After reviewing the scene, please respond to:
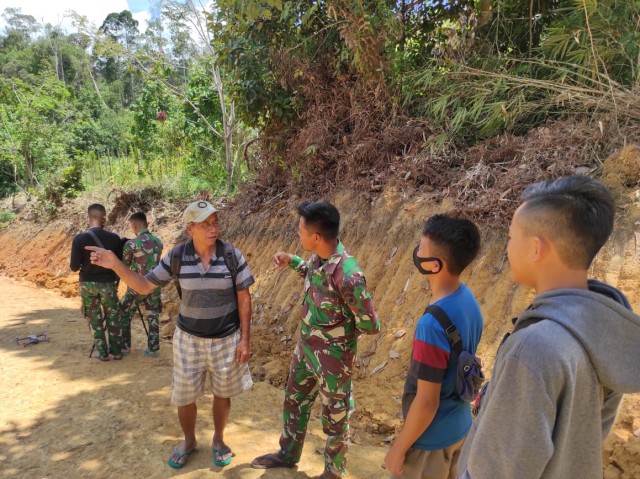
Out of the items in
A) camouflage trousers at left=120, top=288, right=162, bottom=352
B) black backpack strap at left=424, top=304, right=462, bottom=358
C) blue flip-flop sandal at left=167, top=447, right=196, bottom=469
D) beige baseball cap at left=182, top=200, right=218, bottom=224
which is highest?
beige baseball cap at left=182, top=200, right=218, bottom=224

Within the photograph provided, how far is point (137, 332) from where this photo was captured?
7.23 metres

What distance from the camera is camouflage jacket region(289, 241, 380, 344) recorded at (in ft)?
8.84

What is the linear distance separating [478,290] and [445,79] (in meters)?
3.35

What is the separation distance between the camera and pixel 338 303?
280cm

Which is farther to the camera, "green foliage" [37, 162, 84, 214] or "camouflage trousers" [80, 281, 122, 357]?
"green foliage" [37, 162, 84, 214]

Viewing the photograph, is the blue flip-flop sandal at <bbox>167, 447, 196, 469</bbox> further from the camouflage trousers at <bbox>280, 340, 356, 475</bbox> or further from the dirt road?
the camouflage trousers at <bbox>280, 340, 356, 475</bbox>

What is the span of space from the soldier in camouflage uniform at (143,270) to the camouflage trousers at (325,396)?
3576 mm

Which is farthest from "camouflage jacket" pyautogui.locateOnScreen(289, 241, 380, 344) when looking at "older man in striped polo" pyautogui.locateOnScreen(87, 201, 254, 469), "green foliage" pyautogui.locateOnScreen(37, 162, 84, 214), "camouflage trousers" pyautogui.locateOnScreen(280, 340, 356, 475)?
"green foliage" pyautogui.locateOnScreen(37, 162, 84, 214)

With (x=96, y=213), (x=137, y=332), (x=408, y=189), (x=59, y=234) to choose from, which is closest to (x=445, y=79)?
(x=408, y=189)

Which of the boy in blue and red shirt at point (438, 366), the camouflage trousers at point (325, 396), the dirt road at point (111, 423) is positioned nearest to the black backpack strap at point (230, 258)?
the camouflage trousers at point (325, 396)

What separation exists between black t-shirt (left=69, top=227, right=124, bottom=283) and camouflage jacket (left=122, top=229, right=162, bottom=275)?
0.15m

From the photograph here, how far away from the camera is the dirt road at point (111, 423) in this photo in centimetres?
333

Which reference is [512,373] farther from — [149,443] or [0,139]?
[0,139]

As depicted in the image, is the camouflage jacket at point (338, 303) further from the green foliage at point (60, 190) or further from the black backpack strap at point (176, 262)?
the green foliage at point (60, 190)
